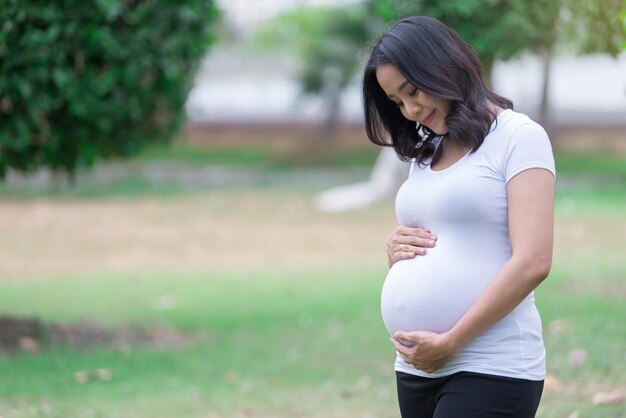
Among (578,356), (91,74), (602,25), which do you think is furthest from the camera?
(91,74)

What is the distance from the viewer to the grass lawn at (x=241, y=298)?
21.5 ft

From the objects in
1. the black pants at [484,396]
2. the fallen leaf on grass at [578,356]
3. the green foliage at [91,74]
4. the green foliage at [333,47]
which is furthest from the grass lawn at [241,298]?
the green foliage at [333,47]

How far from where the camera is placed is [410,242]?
304cm

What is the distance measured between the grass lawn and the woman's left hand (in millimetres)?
2572

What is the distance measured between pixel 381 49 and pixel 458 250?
59 centimetres

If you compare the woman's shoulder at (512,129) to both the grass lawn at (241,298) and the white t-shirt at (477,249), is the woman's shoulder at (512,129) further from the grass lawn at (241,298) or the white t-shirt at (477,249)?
the grass lawn at (241,298)

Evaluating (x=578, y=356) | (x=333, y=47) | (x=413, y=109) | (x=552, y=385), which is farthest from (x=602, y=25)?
(x=333, y=47)

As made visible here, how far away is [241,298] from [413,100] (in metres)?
8.49

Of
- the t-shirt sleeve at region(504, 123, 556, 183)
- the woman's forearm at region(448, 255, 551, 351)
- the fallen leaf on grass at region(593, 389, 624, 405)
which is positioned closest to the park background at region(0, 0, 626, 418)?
the fallen leaf on grass at region(593, 389, 624, 405)

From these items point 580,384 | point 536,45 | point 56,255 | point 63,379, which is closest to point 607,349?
point 580,384

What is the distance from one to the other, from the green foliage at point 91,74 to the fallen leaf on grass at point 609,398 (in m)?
4.02

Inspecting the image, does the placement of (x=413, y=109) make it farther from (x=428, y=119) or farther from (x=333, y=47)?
(x=333, y=47)

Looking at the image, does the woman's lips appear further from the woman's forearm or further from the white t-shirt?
the woman's forearm

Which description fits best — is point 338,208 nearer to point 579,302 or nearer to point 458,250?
point 579,302
